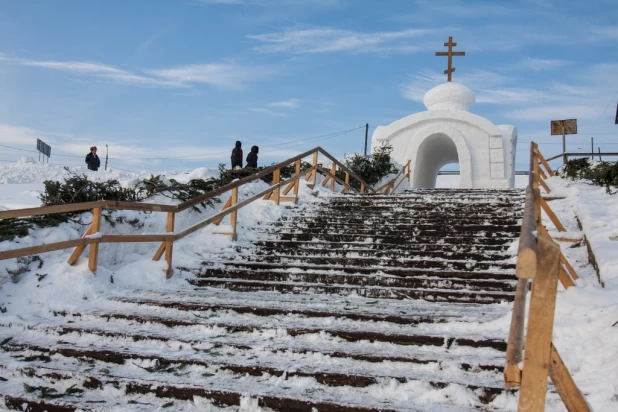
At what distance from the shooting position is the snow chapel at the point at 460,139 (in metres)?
17.7

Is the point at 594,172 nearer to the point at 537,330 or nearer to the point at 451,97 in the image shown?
the point at 451,97

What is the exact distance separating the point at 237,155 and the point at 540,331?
38.3 ft

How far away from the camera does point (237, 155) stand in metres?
13.1

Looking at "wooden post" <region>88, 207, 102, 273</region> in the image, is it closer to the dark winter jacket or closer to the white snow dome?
the dark winter jacket

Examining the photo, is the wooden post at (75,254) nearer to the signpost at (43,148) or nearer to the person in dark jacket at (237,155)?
the person in dark jacket at (237,155)

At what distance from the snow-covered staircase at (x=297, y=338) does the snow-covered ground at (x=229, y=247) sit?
386 mm

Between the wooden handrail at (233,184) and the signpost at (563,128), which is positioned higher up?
the signpost at (563,128)

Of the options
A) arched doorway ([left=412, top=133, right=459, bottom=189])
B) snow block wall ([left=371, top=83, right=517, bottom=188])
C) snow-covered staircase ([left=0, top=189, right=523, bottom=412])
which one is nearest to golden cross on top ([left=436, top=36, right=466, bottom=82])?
snow block wall ([left=371, top=83, right=517, bottom=188])

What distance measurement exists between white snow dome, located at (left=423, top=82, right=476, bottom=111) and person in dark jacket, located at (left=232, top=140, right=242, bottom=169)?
9314mm

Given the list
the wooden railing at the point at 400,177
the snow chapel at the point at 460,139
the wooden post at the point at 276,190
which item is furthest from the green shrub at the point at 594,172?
the wooden post at the point at 276,190

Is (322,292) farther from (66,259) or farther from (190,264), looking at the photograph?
(66,259)

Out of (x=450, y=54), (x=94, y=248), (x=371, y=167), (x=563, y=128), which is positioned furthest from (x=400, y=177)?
(x=94, y=248)

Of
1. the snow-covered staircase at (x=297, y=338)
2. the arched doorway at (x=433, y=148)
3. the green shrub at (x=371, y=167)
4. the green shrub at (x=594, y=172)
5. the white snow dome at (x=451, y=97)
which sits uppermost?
the white snow dome at (x=451, y=97)

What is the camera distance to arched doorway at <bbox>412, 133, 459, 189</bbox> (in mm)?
18859
